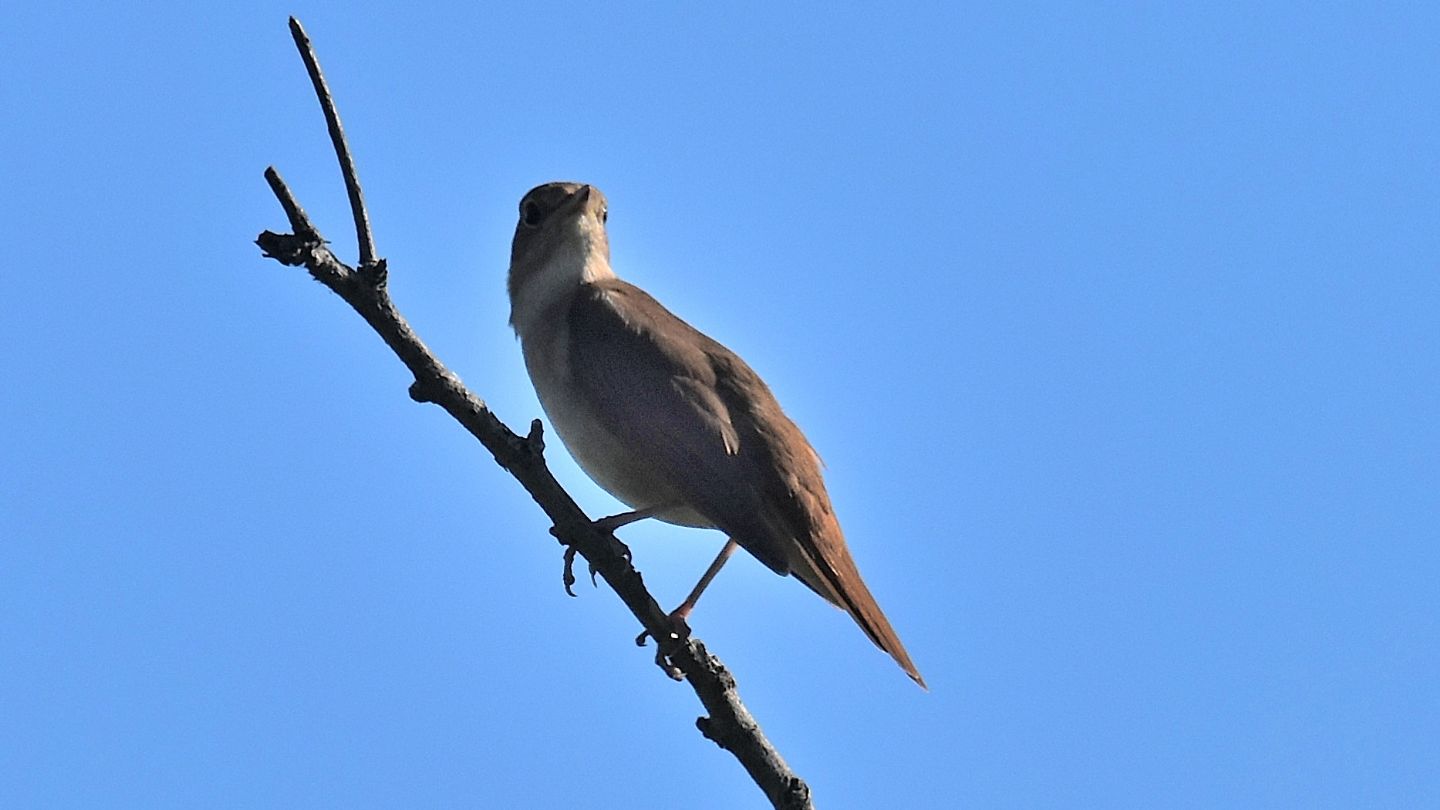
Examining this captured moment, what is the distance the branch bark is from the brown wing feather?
113 cm

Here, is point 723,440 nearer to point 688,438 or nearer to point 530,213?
point 688,438

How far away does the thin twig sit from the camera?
16.0 feet

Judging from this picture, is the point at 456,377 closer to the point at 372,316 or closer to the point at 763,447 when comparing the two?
the point at 372,316

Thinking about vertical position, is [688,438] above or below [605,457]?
below

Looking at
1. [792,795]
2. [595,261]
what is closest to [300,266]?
[792,795]

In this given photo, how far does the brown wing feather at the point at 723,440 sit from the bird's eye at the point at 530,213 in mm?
1524

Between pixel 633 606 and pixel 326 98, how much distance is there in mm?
2330

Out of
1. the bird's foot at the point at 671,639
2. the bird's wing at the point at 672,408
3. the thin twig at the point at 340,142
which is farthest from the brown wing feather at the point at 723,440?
the thin twig at the point at 340,142

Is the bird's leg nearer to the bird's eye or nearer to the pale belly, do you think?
the pale belly

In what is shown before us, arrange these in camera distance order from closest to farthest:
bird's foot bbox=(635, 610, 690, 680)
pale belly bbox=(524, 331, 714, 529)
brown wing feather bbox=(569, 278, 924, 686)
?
bird's foot bbox=(635, 610, 690, 680) → brown wing feather bbox=(569, 278, 924, 686) → pale belly bbox=(524, 331, 714, 529)

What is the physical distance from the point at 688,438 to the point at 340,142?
3120 mm

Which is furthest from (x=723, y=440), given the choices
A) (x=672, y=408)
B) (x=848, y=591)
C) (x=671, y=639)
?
(x=671, y=639)

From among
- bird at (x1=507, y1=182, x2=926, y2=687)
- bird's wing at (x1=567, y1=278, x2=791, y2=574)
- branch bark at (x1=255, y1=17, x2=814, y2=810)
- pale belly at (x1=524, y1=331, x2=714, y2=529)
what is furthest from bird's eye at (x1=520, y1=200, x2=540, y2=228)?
branch bark at (x1=255, y1=17, x2=814, y2=810)

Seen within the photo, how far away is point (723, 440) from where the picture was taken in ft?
25.7
